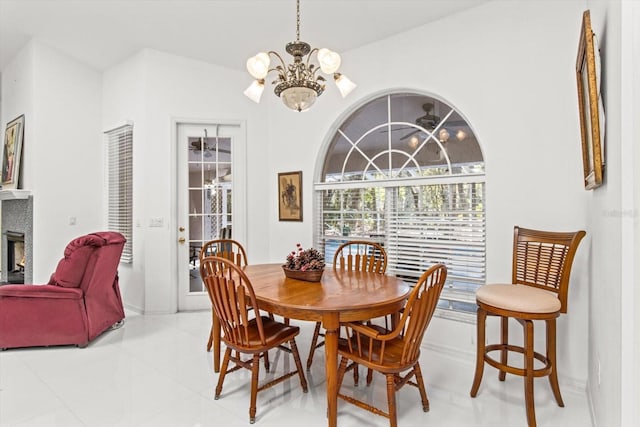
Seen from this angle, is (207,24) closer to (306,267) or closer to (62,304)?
(306,267)

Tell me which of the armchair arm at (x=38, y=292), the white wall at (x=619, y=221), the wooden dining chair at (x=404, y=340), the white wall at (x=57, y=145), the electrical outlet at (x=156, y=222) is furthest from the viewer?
the white wall at (x=57, y=145)

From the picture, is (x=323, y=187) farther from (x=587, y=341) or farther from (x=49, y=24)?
(x=49, y=24)

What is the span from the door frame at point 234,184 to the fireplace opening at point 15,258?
2229 millimetres

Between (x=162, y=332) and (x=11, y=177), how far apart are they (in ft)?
10.5

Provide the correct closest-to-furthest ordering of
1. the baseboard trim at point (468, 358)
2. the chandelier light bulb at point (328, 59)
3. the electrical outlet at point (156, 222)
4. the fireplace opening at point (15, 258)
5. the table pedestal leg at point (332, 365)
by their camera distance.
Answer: the table pedestal leg at point (332, 365)
the chandelier light bulb at point (328, 59)
the baseboard trim at point (468, 358)
the electrical outlet at point (156, 222)
the fireplace opening at point (15, 258)

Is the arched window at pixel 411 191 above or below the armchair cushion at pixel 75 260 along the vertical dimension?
above

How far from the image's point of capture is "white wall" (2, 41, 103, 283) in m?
4.32

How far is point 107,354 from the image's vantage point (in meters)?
3.03

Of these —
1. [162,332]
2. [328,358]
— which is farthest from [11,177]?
[328,358]

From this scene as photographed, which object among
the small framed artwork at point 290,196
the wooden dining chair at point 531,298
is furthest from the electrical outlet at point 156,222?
the wooden dining chair at point 531,298

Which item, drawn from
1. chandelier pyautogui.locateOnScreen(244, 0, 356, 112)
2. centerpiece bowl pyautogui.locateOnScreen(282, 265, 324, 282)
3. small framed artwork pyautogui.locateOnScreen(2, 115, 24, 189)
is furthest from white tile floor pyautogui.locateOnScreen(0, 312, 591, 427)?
small framed artwork pyautogui.locateOnScreen(2, 115, 24, 189)

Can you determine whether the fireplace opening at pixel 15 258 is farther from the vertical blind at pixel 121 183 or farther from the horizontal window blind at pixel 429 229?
the horizontal window blind at pixel 429 229

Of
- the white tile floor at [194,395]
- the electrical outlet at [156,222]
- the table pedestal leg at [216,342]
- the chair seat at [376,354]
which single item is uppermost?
the electrical outlet at [156,222]

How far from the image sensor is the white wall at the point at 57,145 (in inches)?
170
